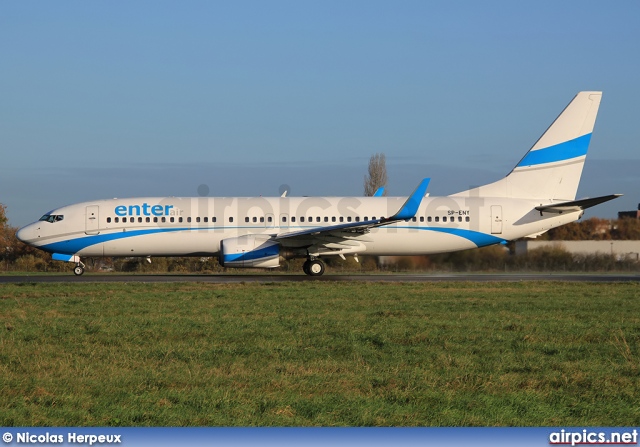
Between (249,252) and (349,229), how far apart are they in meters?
4.15

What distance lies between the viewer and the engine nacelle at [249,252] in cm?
3294

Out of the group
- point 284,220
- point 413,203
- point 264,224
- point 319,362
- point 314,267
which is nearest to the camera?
point 319,362

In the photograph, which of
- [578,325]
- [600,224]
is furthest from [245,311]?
[600,224]

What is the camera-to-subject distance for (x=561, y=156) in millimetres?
36531

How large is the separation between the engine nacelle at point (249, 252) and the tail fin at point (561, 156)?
11288mm

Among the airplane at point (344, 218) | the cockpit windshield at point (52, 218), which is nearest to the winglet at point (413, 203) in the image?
the airplane at point (344, 218)

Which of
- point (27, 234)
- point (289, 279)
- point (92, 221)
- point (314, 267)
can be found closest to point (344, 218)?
point (314, 267)

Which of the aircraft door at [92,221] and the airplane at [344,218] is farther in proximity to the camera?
the aircraft door at [92,221]

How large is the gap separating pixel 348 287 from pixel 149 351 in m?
14.4

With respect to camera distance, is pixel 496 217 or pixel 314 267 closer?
pixel 314 267

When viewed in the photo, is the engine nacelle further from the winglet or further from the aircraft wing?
the winglet

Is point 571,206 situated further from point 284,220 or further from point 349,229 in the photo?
point 284,220

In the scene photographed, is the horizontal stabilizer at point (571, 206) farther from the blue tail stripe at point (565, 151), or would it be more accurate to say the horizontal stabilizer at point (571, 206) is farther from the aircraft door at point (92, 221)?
the aircraft door at point (92, 221)

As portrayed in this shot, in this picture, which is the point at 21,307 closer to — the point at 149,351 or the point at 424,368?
the point at 149,351
